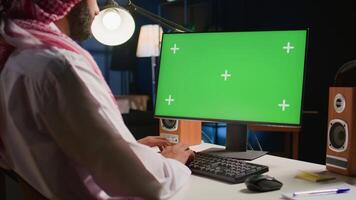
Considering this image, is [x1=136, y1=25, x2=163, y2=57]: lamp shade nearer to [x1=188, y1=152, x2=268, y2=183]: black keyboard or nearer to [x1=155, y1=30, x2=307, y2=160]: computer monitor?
[x1=155, y1=30, x2=307, y2=160]: computer monitor

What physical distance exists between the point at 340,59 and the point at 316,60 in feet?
0.68

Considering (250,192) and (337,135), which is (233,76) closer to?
(337,135)

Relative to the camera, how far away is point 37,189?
0.98m

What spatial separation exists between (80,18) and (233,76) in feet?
2.17

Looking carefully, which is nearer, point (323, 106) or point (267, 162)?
point (267, 162)

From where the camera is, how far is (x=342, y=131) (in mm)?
1425

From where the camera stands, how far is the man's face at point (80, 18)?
4.01 feet

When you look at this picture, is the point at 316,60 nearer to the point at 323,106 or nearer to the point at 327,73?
the point at 327,73

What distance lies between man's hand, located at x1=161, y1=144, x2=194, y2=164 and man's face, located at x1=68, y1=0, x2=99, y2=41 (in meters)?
0.46

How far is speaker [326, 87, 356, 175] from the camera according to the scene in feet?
4.55

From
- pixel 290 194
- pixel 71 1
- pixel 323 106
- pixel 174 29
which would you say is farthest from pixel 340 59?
pixel 71 1

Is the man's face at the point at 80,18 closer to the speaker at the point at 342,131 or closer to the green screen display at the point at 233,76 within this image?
the green screen display at the point at 233,76

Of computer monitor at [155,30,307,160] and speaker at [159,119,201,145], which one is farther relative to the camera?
speaker at [159,119,201,145]

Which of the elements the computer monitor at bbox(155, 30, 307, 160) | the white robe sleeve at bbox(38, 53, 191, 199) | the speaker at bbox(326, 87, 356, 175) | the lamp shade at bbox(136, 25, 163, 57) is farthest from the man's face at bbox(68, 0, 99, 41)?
the lamp shade at bbox(136, 25, 163, 57)
